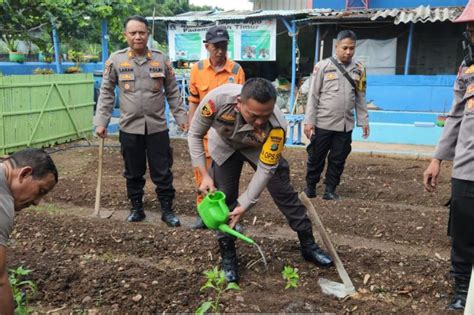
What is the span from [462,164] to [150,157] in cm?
270

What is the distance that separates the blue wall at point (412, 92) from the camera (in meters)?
10.1

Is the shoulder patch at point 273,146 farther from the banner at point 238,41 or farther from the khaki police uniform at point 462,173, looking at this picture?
the banner at point 238,41

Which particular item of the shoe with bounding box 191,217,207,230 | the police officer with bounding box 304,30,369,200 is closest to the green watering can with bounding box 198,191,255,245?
the shoe with bounding box 191,217,207,230

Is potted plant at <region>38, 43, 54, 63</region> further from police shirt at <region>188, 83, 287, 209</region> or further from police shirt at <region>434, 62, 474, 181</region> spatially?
police shirt at <region>434, 62, 474, 181</region>

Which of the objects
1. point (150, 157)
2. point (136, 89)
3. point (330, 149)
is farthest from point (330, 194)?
point (136, 89)

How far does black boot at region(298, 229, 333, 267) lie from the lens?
128 inches

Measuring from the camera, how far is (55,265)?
3.25 meters

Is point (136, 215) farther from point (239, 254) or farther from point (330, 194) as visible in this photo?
point (330, 194)

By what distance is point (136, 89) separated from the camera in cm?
412

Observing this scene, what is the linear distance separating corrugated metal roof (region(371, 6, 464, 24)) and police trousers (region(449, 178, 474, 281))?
7948 millimetres

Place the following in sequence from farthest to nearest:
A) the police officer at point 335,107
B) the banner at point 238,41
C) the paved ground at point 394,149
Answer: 1. the banner at point 238,41
2. the paved ground at point 394,149
3. the police officer at point 335,107

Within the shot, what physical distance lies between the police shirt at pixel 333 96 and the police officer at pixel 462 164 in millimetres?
1955

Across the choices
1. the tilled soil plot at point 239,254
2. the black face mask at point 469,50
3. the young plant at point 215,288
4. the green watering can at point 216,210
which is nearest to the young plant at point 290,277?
the tilled soil plot at point 239,254

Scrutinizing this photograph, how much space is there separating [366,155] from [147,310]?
553 cm
